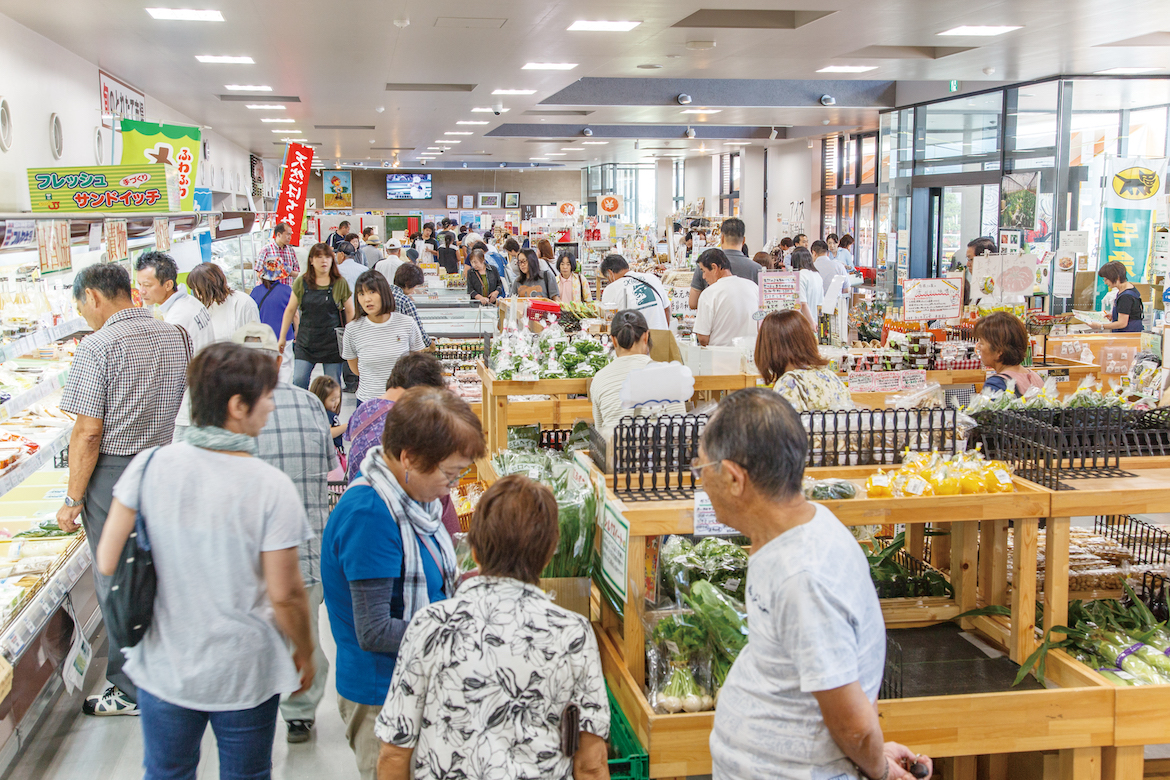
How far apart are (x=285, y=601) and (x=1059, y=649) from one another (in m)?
2.21

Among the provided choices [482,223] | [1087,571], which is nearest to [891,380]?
[1087,571]

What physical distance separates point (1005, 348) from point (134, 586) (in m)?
3.85

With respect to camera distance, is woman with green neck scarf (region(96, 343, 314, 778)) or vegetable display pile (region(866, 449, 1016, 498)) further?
vegetable display pile (region(866, 449, 1016, 498))

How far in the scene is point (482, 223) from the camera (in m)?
29.3

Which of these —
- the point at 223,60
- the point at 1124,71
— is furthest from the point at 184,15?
the point at 1124,71

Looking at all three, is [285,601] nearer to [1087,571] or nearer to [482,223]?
[1087,571]

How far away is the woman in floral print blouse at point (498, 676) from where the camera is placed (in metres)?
1.81

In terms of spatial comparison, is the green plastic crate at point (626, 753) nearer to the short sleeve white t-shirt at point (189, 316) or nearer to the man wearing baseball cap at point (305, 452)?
the man wearing baseball cap at point (305, 452)

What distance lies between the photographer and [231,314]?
675 cm

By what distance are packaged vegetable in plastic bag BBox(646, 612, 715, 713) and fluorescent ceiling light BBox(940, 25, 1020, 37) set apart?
288 inches

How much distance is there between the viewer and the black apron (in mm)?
7418

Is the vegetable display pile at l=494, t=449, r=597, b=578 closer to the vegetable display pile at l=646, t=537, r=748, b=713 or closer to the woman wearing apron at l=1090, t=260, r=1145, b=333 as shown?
the vegetable display pile at l=646, t=537, r=748, b=713

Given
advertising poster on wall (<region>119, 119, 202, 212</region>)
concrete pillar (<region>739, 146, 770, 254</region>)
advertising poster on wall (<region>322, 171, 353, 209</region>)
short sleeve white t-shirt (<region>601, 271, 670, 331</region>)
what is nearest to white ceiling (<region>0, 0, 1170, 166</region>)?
advertising poster on wall (<region>119, 119, 202, 212</region>)

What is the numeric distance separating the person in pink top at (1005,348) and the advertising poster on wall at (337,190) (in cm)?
3512
